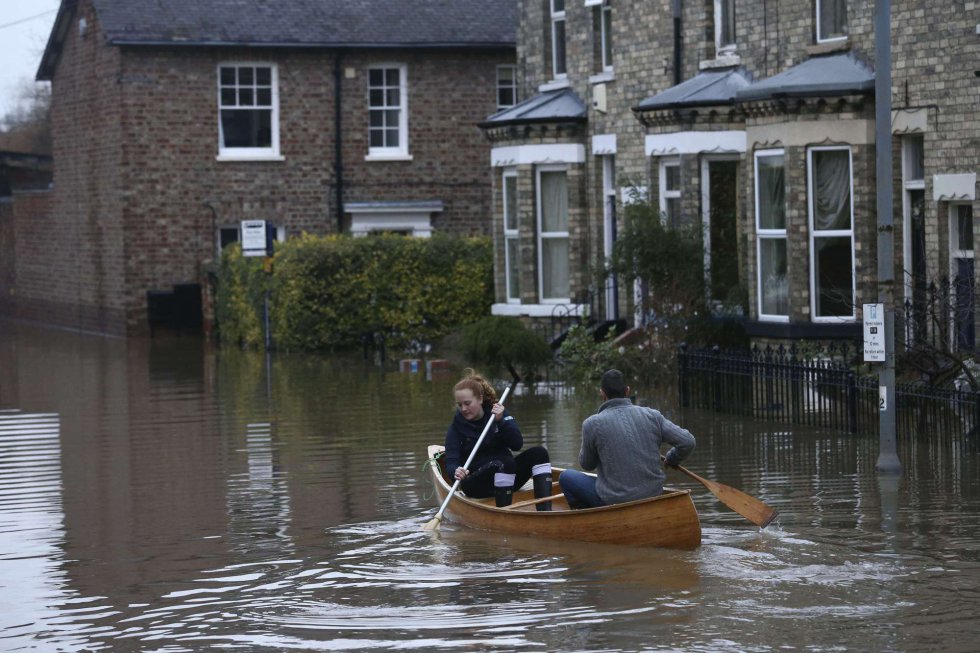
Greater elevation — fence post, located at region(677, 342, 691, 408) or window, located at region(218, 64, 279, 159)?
window, located at region(218, 64, 279, 159)

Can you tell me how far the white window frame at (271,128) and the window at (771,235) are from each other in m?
17.7

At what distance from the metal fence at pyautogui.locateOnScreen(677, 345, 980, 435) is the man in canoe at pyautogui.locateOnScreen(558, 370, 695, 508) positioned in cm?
559

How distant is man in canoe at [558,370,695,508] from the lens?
12.8 m

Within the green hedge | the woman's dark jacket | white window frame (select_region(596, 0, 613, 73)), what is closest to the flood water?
the woman's dark jacket

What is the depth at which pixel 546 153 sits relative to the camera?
1206 inches

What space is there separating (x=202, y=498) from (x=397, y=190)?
24.6 meters

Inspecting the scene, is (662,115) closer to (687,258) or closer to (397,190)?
(687,258)

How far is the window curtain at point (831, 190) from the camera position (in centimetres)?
2291

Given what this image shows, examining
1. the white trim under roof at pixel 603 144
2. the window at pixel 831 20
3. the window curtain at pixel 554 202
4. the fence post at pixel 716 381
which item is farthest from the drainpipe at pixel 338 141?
the fence post at pixel 716 381

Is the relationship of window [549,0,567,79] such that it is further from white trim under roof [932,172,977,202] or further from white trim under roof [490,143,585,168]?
white trim under roof [932,172,977,202]

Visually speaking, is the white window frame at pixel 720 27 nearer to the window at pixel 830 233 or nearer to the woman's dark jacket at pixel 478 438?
the window at pixel 830 233

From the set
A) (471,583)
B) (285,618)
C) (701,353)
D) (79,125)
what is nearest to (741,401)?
(701,353)

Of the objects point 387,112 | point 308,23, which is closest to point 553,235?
point 387,112

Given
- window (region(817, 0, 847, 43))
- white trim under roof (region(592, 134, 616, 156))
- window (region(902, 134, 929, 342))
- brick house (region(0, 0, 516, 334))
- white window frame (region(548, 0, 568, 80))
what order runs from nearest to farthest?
1. window (region(902, 134, 929, 342))
2. window (region(817, 0, 847, 43))
3. white trim under roof (region(592, 134, 616, 156))
4. white window frame (region(548, 0, 568, 80))
5. brick house (region(0, 0, 516, 334))
